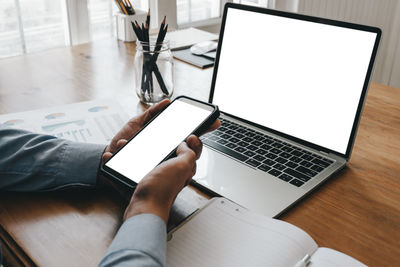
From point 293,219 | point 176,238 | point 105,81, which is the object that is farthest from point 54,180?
point 105,81

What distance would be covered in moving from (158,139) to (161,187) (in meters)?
0.13

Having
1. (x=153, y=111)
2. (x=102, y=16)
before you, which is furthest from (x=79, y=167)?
(x=102, y=16)

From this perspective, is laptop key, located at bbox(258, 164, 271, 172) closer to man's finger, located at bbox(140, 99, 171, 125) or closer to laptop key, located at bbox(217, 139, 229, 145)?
laptop key, located at bbox(217, 139, 229, 145)

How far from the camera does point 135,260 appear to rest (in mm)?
509

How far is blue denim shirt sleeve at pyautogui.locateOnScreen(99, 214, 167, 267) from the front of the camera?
51cm

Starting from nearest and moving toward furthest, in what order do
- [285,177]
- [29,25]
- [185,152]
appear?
[185,152] < [285,177] < [29,25]

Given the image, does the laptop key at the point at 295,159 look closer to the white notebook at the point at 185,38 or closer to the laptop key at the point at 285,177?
the laptop key at the point at 285,177

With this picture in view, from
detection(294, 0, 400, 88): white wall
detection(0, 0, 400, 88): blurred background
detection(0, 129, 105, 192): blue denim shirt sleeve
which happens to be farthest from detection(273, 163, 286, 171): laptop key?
detection(294, 0, 400, 88): white wall

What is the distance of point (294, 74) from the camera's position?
0.86 metres

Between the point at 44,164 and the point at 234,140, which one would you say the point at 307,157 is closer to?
the point at 234,140

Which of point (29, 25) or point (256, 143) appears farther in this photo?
point (29, 25)

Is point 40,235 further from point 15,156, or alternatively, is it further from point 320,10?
point 320,10

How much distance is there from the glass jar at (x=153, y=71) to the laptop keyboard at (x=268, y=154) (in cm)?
25

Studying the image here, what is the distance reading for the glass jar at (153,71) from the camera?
1.05 metres
